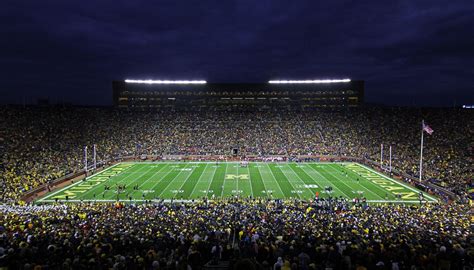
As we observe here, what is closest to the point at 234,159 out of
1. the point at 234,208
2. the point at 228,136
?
the point at 228,136

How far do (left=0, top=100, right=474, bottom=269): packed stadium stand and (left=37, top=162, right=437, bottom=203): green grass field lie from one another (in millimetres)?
3243

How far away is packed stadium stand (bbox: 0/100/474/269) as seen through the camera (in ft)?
30.2

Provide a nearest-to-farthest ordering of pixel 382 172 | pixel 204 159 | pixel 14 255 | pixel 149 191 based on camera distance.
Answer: pixel 14 255, pixel 149 191, pixel 382 172, pixel 204 159

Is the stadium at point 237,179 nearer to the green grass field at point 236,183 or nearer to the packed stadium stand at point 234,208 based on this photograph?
the packed stadium stand at point 234,208

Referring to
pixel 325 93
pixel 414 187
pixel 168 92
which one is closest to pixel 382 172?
pixel 414 187

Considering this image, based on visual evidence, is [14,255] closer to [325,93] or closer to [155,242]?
[155,242]

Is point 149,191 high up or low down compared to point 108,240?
down

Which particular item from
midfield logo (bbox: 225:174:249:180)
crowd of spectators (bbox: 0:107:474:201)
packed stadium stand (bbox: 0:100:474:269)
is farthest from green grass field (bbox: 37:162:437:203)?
crowd of spectators (bbox: 0:107:474:201)

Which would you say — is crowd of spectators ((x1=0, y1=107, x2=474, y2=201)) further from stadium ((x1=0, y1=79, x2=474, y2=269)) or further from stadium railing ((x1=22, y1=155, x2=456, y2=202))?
stadium railing ((x1=22, y1=155, x2=456, y2=202))

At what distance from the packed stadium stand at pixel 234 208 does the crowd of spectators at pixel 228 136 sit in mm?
229

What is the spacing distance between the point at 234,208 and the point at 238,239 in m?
8.11

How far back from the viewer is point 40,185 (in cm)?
3466

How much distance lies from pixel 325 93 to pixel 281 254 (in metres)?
95.8

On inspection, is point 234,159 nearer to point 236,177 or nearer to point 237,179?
point 236,177
